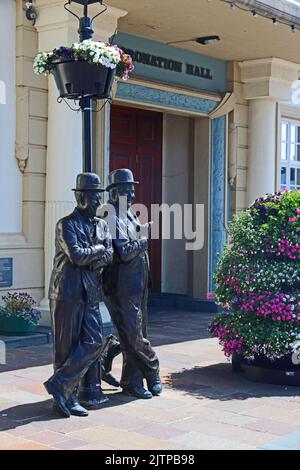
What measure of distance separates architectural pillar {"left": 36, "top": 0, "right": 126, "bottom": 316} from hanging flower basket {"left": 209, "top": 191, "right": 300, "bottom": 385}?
2.94m

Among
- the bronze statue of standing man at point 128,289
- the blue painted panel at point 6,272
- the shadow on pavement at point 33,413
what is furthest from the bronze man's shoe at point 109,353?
the blue painted panel at point 6,272

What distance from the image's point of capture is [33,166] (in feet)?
32.5

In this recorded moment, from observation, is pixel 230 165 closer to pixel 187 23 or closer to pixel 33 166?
pixel 187 23

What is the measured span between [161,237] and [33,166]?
435 cm

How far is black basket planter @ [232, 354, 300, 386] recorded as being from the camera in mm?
7152

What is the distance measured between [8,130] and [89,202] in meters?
4.07

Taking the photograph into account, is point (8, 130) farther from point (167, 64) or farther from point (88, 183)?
point (88, 183)

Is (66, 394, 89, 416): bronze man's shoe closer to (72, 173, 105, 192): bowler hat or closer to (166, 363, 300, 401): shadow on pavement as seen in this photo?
(166, 363, 300, 401): shadow on pavement

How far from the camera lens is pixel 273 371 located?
284 inches

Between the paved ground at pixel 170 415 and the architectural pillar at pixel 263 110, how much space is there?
6108 mm

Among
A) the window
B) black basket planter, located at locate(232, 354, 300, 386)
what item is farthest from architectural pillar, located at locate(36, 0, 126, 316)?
the window

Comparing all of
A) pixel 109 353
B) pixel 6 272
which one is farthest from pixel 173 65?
pixel 109 353

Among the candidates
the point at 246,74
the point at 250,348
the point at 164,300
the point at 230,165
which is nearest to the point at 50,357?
the point at 250,348

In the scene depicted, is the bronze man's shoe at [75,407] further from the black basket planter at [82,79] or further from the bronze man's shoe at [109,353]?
the black basket planter at [82,79]
